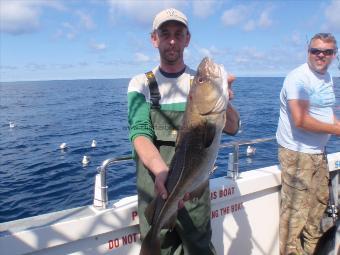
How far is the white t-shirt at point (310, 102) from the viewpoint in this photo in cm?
443

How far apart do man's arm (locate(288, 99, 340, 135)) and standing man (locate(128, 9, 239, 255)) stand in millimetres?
1500

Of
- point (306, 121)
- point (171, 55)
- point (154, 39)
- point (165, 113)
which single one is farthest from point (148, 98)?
point (306, 121)

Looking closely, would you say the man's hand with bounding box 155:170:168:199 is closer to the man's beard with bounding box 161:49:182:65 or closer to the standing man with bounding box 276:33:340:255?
the man's beard with bounding box 161:49:182:65

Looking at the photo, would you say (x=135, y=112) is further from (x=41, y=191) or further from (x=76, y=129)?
(x=76, y=129)

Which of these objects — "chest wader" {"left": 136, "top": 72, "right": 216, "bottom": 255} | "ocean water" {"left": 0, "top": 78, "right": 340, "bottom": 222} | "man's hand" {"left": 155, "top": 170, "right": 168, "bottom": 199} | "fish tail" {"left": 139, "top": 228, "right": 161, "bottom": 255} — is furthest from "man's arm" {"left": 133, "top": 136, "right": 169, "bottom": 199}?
"ocean water" {"left": 0, "top": 78, "right": 340, "bottom": 222}

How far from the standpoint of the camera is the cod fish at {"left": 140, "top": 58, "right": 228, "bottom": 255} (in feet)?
8.70

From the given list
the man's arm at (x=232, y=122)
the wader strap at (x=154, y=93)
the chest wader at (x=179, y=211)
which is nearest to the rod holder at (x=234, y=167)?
the chest wader at (x=179, y=211)

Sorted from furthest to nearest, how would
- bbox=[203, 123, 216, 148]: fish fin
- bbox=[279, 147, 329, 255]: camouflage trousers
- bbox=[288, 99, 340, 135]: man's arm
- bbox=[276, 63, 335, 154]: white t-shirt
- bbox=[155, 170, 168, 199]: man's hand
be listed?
bbox=[279, 147, 329, 255]: camouflage trousers → bbox=[276, 63, 335, 154]: white t-shirt → bbox=[288, 99, 340, 135]: man's arm → bbox=[155, 170, 168, 199]: man's hand → bbox=[203, 123, 216, 148]: fish fin

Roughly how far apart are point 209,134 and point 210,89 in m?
0.33

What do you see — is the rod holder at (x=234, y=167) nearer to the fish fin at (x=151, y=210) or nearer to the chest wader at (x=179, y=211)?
the chest wader at (x=179, y=211)

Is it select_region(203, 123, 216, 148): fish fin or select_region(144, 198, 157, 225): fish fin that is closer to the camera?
select_region(203, 123, 216, 148): fish fin

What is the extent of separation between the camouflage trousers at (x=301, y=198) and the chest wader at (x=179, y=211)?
64.5 inches

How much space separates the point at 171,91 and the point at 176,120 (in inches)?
10.5

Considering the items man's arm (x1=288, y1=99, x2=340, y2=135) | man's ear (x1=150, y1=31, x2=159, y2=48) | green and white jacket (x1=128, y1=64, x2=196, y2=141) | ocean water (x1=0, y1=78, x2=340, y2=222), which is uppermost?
man's ear (x1=150, y1=31, x2=159, y2=48)
